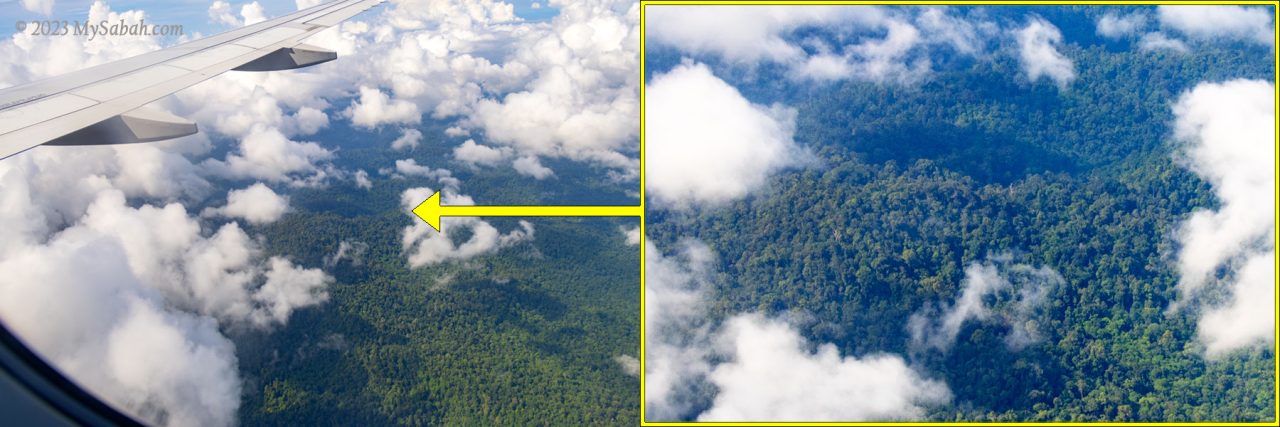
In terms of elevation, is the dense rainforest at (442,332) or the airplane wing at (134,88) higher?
the airplane wing at (134,88)

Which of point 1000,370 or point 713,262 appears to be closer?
point 1000,370

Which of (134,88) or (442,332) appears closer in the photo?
(134,88)

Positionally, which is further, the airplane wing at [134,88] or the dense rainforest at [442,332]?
the dense rainforest at [442,332]

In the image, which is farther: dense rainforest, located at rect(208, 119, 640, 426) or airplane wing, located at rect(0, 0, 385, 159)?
dense rainforest, located at rect(208, 119, 640, 426)

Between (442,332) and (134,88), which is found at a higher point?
(134,88)

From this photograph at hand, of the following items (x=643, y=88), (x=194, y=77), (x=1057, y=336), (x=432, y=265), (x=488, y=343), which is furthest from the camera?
(x=432, y=265)

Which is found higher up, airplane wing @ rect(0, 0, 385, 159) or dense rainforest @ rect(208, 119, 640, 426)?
airplane wing @ rect(0, 0, 385, 159)

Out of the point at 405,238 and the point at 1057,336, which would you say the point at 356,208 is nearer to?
the point at 405,238

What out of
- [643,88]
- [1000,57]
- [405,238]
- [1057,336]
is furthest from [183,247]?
[1000,57]
